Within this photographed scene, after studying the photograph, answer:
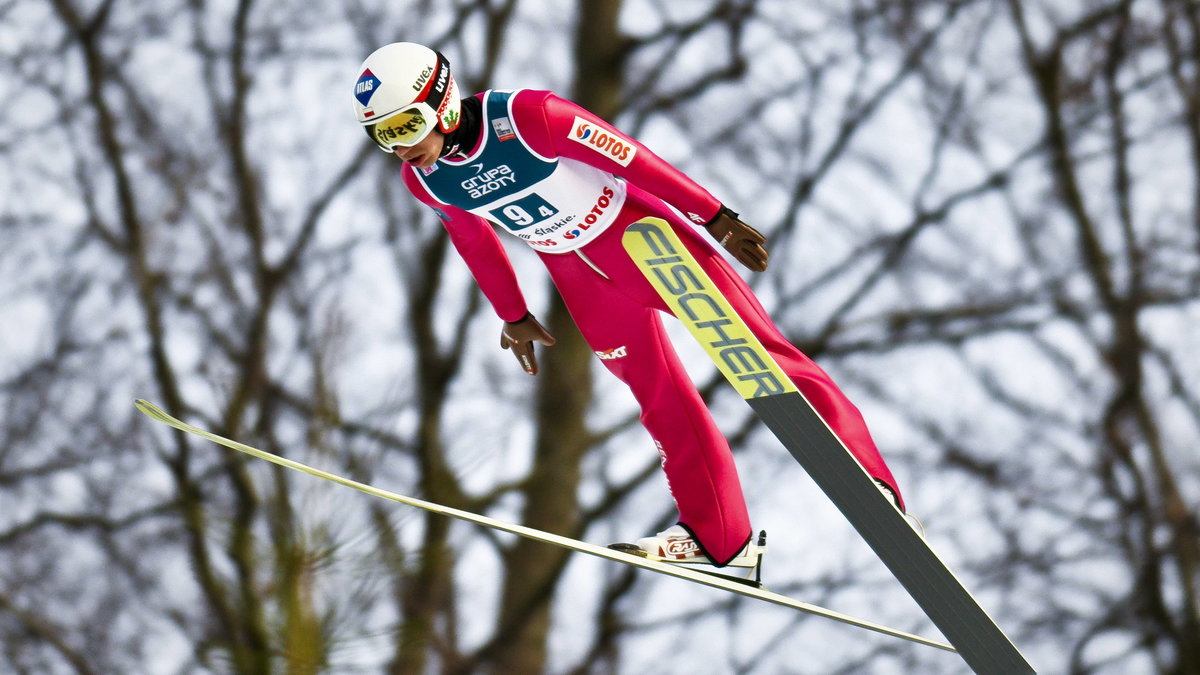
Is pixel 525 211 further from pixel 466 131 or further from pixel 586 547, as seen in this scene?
pixel 586 547

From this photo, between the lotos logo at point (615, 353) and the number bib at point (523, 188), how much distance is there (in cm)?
39

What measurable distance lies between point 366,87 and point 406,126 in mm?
161

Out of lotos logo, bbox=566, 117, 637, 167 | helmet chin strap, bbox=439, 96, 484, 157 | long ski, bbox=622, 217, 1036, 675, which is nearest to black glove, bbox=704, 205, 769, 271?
A: long ski, bbox=622, 217, 1036, 675

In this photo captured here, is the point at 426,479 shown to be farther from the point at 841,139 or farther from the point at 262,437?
the point at 841,139

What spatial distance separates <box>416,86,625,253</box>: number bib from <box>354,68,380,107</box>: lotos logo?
0.33 meters

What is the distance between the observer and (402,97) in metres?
4.02

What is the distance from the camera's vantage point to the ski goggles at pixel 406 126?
4027mm

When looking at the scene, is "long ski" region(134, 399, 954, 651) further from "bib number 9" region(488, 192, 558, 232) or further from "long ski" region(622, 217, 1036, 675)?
"bib number 9" region(488, 192, 558, 232)

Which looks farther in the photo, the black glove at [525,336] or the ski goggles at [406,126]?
the black glove at [525,336]

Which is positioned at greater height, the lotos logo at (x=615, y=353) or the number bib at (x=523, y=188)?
the number bib at (x=523, y=188)

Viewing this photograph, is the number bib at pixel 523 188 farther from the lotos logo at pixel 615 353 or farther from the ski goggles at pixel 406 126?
the lotos logo at pixel 615 353

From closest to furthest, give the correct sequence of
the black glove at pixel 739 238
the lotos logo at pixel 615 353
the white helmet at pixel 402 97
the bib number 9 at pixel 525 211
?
1. the white helmet at pixel 402 97
2. the black glove at pixel 739 238
3. the bib number 9 at pixel 525 211
4. the lotos logo at pixel 615 353

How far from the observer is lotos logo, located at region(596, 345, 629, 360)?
456 cm

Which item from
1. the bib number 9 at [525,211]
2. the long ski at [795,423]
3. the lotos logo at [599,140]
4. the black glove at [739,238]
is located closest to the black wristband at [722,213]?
the black glove at [739,238]
